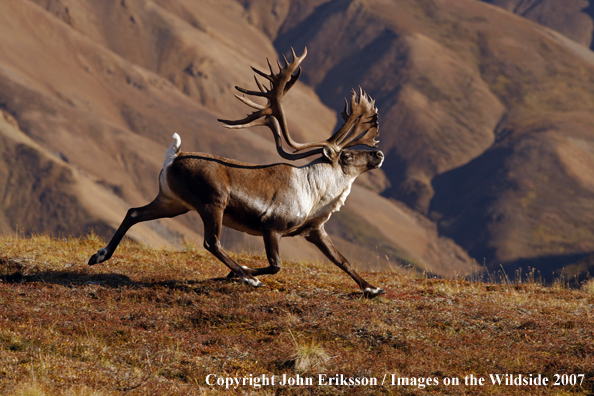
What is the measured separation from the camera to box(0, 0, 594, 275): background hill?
4186 inches

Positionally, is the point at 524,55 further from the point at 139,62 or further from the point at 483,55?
the point at 139,62

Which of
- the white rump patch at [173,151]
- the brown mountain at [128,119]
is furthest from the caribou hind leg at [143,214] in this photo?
the brown mountain at [128,119]

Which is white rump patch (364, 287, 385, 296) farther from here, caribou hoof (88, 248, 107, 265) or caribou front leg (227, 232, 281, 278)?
caribou hoof (88, 248, 107, 265)

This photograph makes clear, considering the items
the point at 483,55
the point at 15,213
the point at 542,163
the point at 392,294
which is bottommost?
the point at 15,213

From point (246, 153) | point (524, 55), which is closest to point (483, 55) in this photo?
point (524, 55)

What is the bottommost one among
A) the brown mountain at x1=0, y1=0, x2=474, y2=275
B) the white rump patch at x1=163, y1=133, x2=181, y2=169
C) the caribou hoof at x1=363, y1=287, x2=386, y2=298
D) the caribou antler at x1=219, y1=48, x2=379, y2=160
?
the brown mountain at x1=0, y1=0, x2=474, y2=275

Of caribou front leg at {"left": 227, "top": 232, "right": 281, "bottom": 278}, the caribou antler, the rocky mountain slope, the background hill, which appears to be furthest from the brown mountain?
caribou front leg at {"left": 227, "top": 232, "right": 281, "bottom": 278}

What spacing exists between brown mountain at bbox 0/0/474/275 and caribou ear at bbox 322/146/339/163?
62730 mm

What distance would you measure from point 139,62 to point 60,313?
152142 millimetres

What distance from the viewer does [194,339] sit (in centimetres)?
855

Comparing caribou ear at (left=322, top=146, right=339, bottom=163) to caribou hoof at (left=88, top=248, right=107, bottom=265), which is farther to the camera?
caribou ear at (left=322, top=146, right=339, bottom=163)

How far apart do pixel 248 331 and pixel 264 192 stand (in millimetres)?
2547

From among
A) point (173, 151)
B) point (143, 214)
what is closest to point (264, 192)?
point (173, 151)

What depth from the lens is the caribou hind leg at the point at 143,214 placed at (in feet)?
36.0
